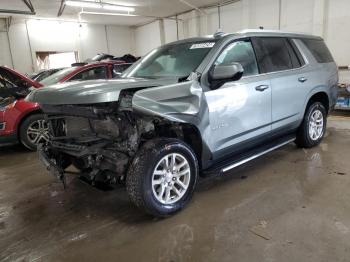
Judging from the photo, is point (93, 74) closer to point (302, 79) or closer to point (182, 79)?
point (182, 79)

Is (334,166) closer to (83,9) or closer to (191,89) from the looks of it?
(191,89)

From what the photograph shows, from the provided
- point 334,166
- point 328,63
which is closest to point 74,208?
point 334,166

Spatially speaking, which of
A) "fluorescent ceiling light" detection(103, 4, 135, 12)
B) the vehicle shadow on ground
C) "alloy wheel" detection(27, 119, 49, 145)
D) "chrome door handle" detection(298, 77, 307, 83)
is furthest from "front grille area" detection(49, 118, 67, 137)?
"fluorescent ceiling light" detection(103, 4, 135, 12)

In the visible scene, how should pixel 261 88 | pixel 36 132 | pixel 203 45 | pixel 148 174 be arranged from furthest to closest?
pixel 36 132
pixel 261 88
pixel 203 45
pixel 148 174

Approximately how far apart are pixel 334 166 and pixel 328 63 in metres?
1.62

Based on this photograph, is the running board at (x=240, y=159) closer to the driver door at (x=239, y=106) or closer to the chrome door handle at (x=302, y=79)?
the driver door at (x=239, y=106)

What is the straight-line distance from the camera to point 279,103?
352 cm

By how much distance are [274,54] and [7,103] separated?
413cm

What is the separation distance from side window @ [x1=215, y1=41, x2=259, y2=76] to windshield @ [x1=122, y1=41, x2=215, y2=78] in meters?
0.17

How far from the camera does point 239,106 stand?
3012 millimetres

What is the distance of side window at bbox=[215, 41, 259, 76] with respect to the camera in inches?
120

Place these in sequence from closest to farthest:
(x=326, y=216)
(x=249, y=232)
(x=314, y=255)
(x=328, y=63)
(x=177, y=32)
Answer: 1. (x=314, y=255)
2. (x=249, y=232)
3. (x=326, y=216)
4. (x=328, y=63)
5. (x=177, y=32)

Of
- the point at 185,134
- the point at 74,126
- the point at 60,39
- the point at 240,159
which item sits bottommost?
the point at 240,159

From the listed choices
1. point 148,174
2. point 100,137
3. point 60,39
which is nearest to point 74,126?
point 100,137
